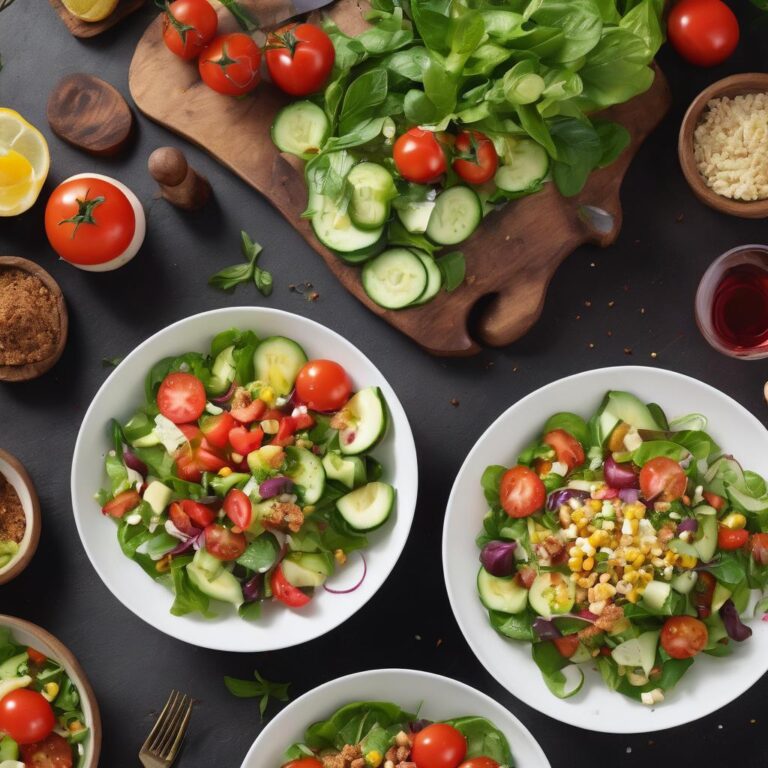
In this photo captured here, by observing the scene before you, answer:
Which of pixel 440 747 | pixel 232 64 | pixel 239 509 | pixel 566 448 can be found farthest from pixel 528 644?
pixel 232 64

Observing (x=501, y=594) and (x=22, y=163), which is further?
(x=22, y=163)

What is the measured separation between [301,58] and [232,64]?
0.23 m

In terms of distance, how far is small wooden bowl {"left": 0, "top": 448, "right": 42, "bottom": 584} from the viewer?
3.03 metres

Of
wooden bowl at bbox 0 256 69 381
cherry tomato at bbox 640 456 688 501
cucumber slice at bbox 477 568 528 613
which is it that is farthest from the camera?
wooden bowl at bbox 0 256 69 381

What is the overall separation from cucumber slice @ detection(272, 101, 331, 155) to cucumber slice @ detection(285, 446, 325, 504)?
1002 millimetres

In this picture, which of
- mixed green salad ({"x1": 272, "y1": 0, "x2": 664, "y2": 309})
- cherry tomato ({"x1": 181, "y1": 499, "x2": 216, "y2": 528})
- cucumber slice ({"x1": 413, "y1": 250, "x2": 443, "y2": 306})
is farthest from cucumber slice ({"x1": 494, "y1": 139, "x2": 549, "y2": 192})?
cherry tomato ({"x1": 181, "y1": 499, "x2": 216, "y2": 528})

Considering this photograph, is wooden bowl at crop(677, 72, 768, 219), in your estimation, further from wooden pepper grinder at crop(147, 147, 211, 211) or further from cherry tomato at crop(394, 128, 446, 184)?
wooden pepper grinder at crop(147, 147, 211, 211)

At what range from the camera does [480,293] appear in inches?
125

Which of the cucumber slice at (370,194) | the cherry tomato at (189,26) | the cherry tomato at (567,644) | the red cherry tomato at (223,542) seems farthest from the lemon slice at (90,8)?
the cherry tomato at (567,644)

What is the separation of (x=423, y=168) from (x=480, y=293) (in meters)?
0.48

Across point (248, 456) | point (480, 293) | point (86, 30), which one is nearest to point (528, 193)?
point (480, 293)

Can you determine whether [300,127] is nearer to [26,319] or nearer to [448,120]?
[448,120]

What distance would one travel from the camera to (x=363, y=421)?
296 cm

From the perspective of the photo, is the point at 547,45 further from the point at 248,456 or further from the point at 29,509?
the point at 29,509
